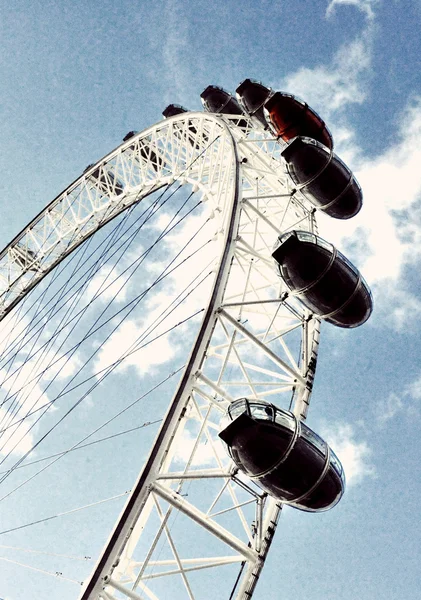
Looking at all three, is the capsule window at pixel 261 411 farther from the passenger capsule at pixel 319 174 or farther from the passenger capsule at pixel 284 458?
the passenger capsule at pixel 319 174

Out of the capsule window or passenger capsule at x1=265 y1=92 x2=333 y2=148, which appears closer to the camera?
the capsule window

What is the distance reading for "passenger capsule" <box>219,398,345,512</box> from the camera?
863 cm

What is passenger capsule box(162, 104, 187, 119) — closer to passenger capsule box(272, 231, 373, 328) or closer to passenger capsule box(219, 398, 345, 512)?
passenger capsule box(272, 231, 373, 328)

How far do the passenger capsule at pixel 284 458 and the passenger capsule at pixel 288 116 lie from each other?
352 inches

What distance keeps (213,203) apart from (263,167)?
1808 millimetres

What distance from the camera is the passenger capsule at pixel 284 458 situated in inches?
340

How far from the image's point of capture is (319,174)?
44.7ft

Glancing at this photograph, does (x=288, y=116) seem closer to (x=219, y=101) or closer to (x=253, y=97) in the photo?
(x=253, y=97)

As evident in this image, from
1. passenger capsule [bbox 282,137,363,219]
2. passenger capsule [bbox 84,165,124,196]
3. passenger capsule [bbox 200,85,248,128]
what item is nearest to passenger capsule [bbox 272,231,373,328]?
passenger capsule [bbox 282,137,363,219]

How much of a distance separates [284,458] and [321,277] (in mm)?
3788

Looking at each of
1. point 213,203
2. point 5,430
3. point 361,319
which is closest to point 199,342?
point 361,319

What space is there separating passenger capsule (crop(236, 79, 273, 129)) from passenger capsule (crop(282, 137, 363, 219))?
380cm

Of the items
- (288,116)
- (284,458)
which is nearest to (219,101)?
(288,116)

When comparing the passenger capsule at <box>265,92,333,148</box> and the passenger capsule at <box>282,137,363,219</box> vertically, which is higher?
the passenger capsule at <box>265,92,333,148</box>
